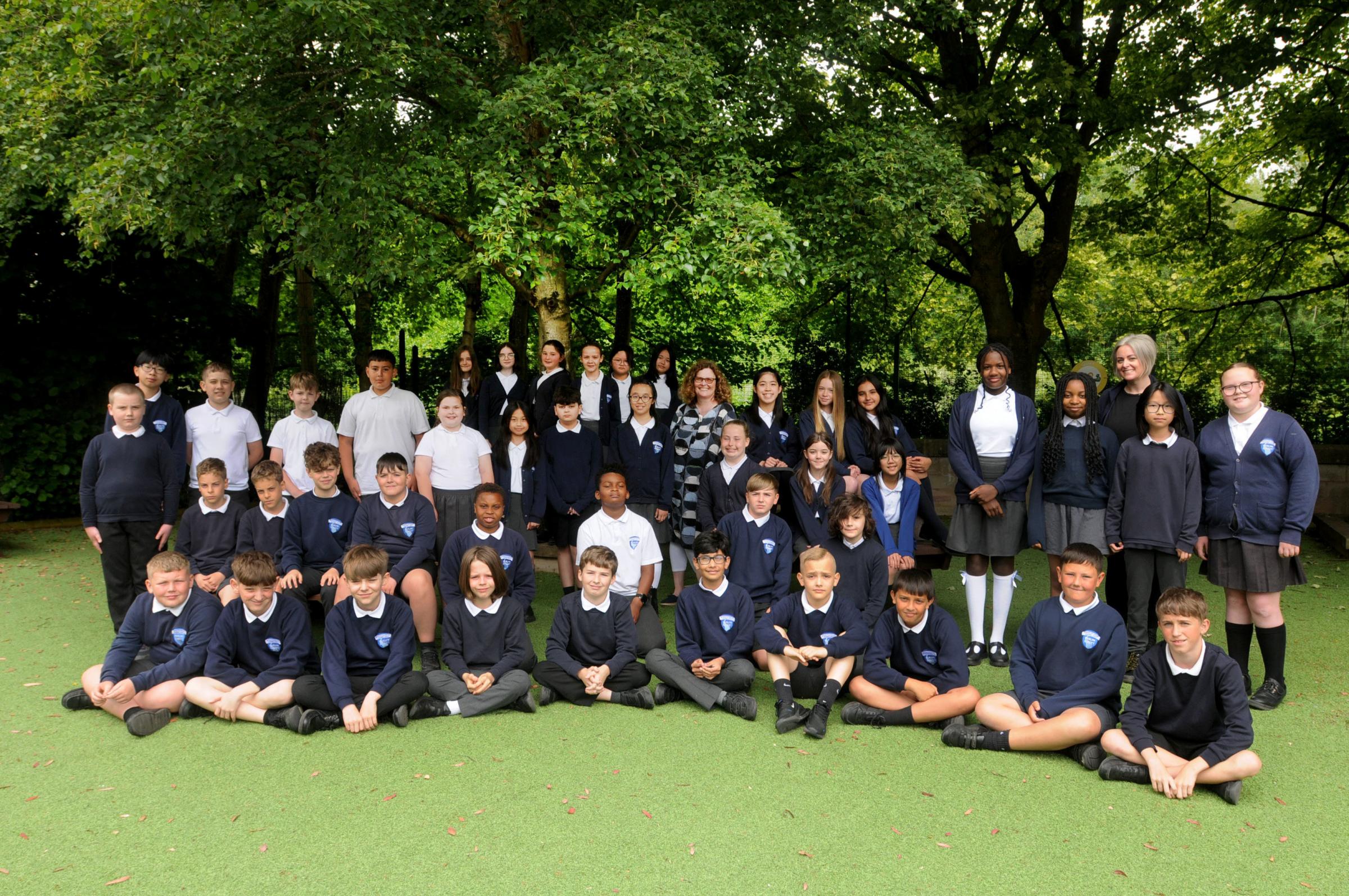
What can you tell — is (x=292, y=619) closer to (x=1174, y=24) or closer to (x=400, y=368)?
(x=400, y=368)

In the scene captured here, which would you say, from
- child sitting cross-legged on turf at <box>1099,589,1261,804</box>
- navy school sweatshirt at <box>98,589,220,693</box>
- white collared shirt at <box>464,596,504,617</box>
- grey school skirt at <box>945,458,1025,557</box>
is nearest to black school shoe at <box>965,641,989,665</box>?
grey school skirt at <box>945,458,1025,557</box>

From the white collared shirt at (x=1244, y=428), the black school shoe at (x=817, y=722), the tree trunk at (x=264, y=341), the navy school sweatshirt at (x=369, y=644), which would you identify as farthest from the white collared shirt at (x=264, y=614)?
the tree trunk at (x=264, y=341)

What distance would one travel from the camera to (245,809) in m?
3.49

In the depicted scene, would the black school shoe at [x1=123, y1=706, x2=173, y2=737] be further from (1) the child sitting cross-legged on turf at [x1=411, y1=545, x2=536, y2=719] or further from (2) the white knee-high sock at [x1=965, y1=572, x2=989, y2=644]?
(2) the white knee-high sock at [x1=965, y1=572, x2=989, y2=644]

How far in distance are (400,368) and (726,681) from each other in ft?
28.0

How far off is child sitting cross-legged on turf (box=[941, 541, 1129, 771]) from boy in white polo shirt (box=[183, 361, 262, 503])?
4614 mm

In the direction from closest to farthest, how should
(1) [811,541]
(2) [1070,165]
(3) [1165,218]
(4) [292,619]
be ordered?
(4) [292,619] → (1) [811,541] → (2) [1070,165] → (3) [1165,218]

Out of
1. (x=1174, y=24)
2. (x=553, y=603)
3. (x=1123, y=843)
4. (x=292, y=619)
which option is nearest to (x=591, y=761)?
(x=292, y=619)

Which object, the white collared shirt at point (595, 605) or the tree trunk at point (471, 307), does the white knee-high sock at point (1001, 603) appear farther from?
the tree trunk at point (471, 307)

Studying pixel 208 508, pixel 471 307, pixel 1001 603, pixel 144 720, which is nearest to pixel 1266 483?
pixel 1001 603

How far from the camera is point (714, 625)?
4.91m

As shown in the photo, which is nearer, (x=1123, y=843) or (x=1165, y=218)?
(x=1123, y=843)

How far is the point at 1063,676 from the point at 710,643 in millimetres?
1705

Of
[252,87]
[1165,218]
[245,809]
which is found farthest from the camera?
[1165,218]
